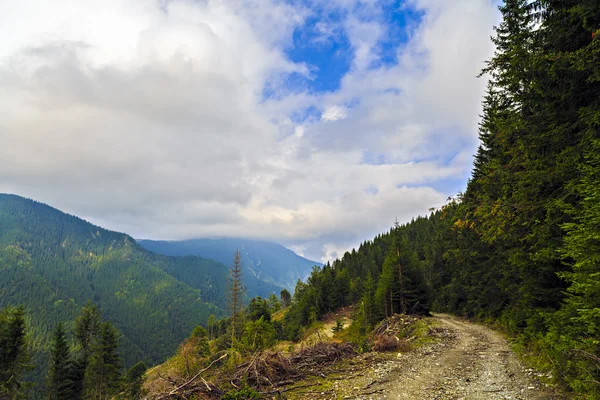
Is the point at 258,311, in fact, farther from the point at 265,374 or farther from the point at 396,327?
the point at 265,374

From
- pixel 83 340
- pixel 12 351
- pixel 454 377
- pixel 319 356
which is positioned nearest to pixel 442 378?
pixel 454 377

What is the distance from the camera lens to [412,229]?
418 feet

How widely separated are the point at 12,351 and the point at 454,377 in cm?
4514

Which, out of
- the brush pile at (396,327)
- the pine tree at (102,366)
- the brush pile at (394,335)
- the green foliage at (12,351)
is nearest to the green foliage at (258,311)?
the pine tree at (102,366)

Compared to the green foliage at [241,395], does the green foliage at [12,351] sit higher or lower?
lower

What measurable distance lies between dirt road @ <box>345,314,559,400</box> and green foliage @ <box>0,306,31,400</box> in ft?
136

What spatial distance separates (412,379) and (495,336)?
14.7 metres

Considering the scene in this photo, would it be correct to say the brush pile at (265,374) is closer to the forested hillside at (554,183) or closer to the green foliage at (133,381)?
A: the forested hillside at (554,183)

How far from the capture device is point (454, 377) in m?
10.2

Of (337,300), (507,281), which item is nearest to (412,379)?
(507,281)

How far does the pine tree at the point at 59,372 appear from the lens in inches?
1710

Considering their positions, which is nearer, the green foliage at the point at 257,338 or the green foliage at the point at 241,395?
the green foliage at the point at 241,395

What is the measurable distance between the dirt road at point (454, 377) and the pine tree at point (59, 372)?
54.3m

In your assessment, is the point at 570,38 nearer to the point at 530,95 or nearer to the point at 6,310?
the point at 530,95
